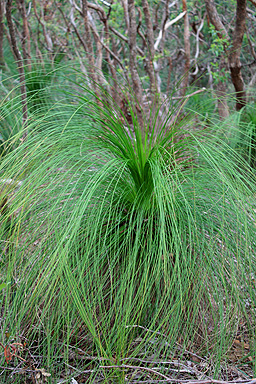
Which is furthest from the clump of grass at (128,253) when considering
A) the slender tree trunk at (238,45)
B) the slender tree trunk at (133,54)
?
the slender tree trunk at (238,45)

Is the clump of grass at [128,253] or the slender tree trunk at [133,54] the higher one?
the slender tree trunk at [133,54]

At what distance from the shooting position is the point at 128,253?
1.20 metres

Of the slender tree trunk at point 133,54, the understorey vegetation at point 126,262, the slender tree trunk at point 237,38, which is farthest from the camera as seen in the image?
the slender tree trunk at point 237,38

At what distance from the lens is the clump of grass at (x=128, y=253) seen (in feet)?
3.66

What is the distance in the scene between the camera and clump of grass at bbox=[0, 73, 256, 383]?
1114mm

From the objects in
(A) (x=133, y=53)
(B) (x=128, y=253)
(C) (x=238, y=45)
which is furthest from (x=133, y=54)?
(B) (x=128, y=253)

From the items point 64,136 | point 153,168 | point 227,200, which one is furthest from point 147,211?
point 64,136

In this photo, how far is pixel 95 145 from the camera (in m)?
1.39

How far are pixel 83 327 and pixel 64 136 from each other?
2.34ft

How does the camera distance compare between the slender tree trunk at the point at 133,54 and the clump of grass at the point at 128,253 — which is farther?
the slender tree trunk at the point at 133,54

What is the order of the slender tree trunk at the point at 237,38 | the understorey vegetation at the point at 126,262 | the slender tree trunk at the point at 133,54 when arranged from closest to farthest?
the understorey vegetation at the point at 126,262
the slender tree trunk at the point at 133,54
the slender tree trunk at the point at 237,38

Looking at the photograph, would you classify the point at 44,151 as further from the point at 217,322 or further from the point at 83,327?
the point at 217,322

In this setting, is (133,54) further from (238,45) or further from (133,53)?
(238,45)

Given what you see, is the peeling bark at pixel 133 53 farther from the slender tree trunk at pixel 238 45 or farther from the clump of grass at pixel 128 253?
the clump of grass at pixel 128 253
